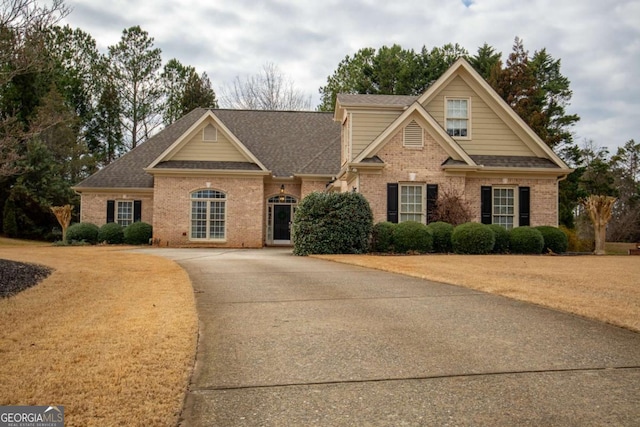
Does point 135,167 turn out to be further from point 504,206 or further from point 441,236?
point 504,206

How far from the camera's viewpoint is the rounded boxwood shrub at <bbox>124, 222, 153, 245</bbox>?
2402cm

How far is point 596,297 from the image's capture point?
7816 millimetres

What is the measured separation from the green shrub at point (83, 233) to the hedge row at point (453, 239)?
1354 cm

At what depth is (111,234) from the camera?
24.2 meters

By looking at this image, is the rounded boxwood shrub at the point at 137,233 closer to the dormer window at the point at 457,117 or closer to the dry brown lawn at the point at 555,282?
the dry brown lawn at the point at 555,282

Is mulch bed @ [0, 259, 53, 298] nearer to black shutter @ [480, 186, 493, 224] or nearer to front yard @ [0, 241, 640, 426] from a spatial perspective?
front yard @ [0, 241, 640, 426]

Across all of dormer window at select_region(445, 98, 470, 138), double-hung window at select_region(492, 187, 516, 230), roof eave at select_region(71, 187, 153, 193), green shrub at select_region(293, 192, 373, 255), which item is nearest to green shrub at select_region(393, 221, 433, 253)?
green shrub at select_region(293, 192, 373, 255)

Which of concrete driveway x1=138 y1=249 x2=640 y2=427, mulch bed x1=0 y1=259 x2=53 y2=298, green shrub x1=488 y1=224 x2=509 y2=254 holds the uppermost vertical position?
green shrub x1=488 y1=224 x2=509 y2=254

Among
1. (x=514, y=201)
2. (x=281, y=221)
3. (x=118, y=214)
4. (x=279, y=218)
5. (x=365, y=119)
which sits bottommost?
(x=281, y=221)

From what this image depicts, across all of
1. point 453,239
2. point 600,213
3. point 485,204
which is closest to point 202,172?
point 453,239

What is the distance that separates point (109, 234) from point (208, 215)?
462cm

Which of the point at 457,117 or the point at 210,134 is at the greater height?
the point at 457,117

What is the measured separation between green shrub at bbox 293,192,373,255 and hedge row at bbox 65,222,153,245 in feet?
32.2

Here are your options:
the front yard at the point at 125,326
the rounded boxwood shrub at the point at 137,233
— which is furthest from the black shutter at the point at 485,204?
the rounded boxwood shrub at the point at 137,233
